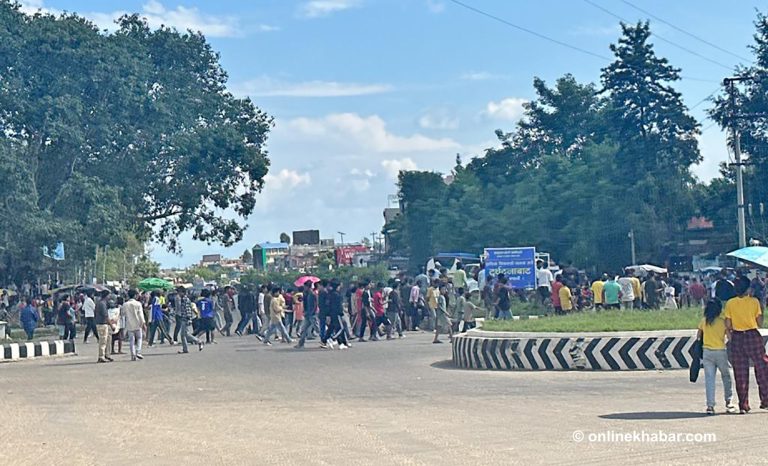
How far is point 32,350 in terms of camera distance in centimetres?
2695

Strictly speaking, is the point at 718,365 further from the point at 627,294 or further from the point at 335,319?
the point at 627,294

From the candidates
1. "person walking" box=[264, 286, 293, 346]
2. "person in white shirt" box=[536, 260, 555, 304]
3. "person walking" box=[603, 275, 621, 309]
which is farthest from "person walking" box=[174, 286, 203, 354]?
"person in white shirt" box=[536, 260, 555, 304]

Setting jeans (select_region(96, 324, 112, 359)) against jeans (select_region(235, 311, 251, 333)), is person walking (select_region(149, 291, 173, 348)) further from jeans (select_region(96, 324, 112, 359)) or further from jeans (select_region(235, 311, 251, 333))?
jeans (select_region(96, 324, 112, 359))

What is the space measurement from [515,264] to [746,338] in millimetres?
24394

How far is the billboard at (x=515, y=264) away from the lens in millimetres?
36500

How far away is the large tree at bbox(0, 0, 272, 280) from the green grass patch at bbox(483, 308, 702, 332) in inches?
1075

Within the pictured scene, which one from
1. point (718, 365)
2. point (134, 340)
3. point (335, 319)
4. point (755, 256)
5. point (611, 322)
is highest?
point (755, 256)

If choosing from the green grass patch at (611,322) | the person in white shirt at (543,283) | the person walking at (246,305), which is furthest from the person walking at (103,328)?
the person in white shirt at (543,283)

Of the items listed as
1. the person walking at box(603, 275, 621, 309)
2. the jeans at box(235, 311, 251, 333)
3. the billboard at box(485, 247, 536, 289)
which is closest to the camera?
the person walking at box(603, 275, 621, 309)

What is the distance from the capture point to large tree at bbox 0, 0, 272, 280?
45062 mm

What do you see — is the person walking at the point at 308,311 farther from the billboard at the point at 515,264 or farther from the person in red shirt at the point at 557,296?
the billboard at the point at 515,264

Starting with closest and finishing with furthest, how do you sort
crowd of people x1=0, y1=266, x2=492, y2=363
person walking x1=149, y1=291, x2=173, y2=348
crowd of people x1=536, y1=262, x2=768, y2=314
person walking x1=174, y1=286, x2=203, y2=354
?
crowd of people x1=0, y1=266, x2=492, y2=363
person walking x1=174, y1=286, x2=203, y2=354
crowd of people x1=536, y1=262, x2=768, y2=314
person walking x1=149, y1=291, x2=173, y2=348

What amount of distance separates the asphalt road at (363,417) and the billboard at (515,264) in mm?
16344

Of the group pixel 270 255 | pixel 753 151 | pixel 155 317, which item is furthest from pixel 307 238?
pixel 155 317
